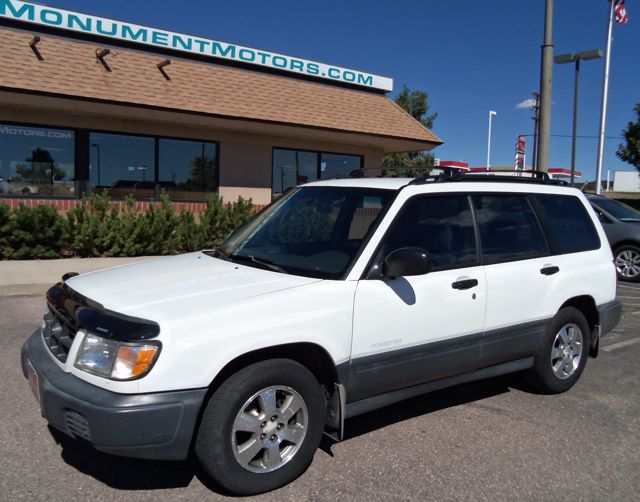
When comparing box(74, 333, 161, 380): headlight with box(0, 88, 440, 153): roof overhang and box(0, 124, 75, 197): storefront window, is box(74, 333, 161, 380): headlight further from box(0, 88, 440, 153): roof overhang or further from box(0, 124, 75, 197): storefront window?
box(0, 124, 75, 197): storefront window

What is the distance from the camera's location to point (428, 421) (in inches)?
170

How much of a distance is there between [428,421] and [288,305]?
1737mm

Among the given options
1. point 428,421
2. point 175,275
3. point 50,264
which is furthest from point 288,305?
point 50,264

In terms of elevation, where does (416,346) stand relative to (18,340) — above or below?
above

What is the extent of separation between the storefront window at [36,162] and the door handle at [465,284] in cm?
1114

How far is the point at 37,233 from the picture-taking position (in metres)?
11.1

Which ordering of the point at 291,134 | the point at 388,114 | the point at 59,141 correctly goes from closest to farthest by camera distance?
the point at 59,141, the point at 291,134, the point at 388,114

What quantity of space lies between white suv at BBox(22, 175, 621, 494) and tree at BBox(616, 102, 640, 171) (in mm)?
34209

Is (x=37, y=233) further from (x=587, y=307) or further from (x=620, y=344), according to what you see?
(x=620, y=344)

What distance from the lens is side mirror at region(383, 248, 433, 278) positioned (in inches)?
140

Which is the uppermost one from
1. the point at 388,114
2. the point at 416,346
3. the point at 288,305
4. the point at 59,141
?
the point at 388,114

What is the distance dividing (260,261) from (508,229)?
6.69ft

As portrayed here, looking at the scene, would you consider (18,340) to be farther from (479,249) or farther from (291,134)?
(291,134)

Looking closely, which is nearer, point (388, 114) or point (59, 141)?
point (59, 141)
